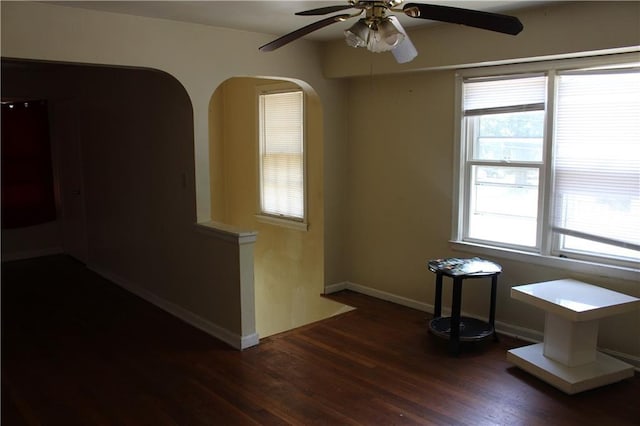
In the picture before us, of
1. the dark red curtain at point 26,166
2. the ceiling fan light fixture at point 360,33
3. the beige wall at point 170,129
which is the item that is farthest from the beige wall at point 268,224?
the ceiling fan light fixture at point 360,33

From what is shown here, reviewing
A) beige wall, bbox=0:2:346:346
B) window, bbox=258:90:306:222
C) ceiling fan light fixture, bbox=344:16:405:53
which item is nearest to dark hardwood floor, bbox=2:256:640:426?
beige wall, bbox=0:2:346:346

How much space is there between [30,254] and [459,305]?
5.65 meters

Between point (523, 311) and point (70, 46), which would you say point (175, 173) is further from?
point (523, 311)

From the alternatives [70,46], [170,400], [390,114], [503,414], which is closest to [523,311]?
[503,414]

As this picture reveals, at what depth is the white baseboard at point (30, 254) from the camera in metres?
6.84

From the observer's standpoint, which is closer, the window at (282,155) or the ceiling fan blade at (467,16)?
the ceiling fan blade at (467,16)

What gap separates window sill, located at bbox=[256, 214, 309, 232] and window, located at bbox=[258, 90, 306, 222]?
0.11 ft

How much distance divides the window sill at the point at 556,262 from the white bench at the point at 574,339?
16 cm

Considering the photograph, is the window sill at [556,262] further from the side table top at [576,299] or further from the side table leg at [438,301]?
the side table leg at [438,301]

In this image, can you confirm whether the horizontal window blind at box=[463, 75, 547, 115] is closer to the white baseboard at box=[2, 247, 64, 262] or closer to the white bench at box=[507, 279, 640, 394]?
the white bench at box=[507, 279, 640, 394]

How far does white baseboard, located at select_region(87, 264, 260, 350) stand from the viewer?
13.3 feet

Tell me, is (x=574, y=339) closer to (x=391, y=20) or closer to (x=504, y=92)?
(x=504, y=92)

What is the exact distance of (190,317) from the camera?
15.0ft

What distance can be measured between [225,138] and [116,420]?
4.03 m
